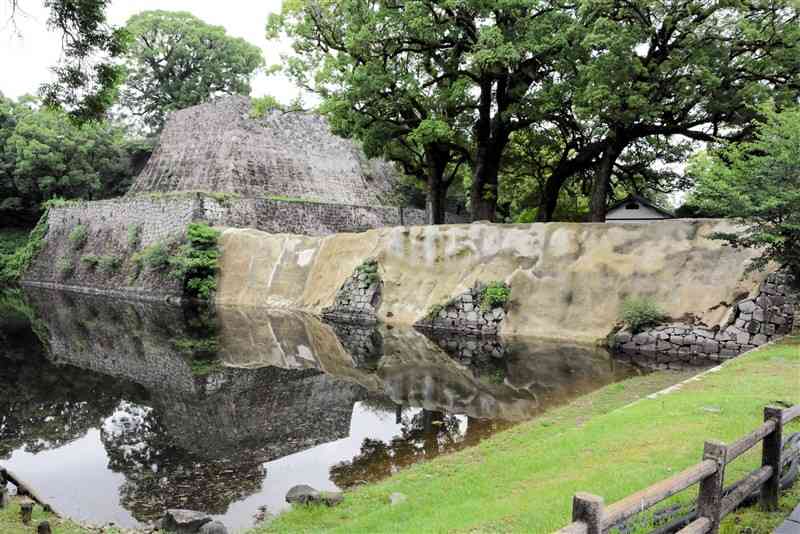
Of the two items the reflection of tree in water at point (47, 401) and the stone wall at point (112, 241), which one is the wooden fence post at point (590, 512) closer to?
the reflection of tree in water at point (47, 401)

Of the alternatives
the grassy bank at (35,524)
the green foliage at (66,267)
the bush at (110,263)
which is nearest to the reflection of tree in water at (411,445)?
the grassy bank at (35,524)

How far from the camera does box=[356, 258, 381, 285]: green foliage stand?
66.6ft

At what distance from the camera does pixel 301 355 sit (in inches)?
560

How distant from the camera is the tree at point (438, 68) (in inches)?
667

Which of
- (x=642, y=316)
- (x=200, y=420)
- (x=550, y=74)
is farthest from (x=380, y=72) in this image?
(x=200, y=420)

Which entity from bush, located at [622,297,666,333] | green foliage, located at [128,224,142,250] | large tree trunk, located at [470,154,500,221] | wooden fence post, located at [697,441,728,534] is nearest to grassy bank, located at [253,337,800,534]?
wooden fence post, located at [697,441,728,534]

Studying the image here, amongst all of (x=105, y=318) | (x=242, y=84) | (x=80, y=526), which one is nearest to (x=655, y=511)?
(x=80, y=526)

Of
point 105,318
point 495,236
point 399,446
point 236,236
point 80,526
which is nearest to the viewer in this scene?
point 80,526

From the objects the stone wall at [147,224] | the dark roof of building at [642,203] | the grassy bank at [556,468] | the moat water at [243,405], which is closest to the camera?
the grassy bank at [556,468]

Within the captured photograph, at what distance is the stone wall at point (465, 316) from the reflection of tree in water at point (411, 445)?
7.95 metres

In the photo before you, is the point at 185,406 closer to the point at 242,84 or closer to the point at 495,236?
the point at 495,236

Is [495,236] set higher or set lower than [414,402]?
higher

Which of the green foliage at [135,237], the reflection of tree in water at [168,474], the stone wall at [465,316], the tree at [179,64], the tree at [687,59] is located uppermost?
the tree at [179,64]

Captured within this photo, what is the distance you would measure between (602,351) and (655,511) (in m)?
10.5
